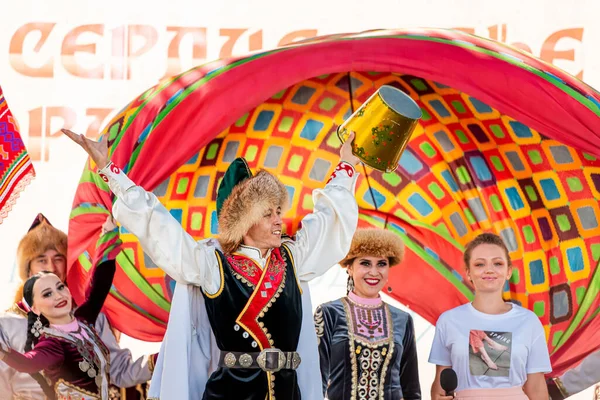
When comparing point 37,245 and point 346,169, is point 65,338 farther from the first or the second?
point 346,169

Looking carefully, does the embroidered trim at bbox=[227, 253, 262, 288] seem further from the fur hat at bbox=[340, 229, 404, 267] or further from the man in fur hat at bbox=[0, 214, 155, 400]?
the man in fur hat at bbox=[0, 214, 155, 400]

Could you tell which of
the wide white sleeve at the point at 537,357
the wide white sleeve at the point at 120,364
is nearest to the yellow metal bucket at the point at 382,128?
the wide white sleeve at the point at 537,357

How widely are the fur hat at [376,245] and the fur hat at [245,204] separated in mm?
844

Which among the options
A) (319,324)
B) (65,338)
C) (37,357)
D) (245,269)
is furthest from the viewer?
(319,324)

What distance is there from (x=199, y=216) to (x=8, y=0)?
1814mm

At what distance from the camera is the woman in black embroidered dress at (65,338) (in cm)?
391

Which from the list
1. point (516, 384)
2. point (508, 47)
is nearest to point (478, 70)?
point (508, 47)

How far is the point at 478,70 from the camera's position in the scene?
3.86 meters

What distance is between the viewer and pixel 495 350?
12.6ft

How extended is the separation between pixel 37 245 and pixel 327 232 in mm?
1571

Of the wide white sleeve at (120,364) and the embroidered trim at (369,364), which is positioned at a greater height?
the wide white sleeve at (120,364)

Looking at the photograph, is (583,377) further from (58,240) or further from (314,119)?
(58,240)

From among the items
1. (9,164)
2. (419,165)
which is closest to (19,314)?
(9,164)

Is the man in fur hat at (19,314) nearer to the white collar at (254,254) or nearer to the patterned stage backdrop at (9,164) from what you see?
the patterned stage backdrop at (9,164)
